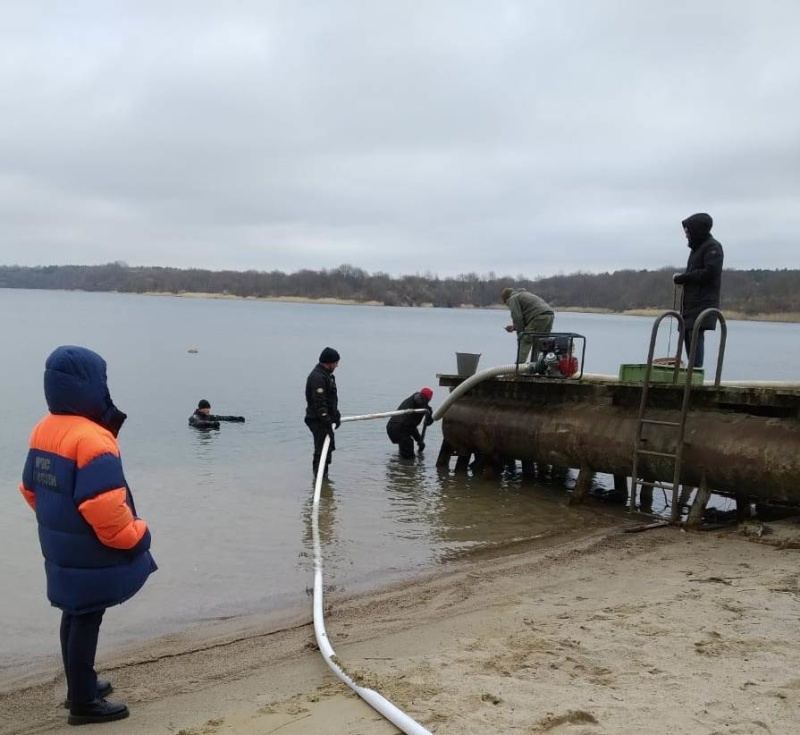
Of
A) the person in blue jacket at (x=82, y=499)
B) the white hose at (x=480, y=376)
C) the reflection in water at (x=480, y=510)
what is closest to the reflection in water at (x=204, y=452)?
A: the reflection in water at (x=480, y=510)

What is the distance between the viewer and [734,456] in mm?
8906

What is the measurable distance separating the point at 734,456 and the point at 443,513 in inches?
160

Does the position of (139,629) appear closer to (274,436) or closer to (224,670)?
(224,670)

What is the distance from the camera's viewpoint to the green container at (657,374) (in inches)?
388

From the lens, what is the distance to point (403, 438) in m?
15.6

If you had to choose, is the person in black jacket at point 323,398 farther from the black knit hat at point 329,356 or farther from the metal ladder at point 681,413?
the metal ladder at point 681,413

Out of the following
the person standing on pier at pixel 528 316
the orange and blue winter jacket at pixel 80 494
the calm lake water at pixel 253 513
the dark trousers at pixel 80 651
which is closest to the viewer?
the orange and blue winter jacket at pixel 80 494

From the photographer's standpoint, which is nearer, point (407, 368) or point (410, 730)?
point (410, 730)

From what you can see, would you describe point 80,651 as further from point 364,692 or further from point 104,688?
point 364,692

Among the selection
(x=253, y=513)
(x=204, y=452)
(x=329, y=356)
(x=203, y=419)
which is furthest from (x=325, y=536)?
(x=203, y=419)

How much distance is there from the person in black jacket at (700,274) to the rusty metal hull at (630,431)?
0.96m

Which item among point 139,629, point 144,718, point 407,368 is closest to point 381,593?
point 139,629

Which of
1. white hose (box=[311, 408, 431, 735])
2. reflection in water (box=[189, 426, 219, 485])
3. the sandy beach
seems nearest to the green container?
the sandy beach

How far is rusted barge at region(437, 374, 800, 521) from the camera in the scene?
28.7 feet
